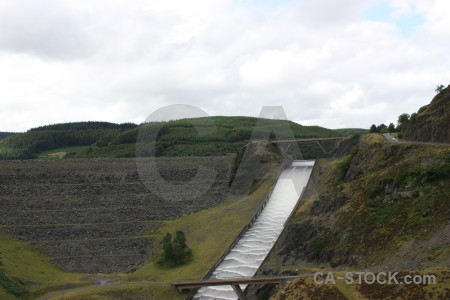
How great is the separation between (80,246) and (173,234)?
35.8 ft

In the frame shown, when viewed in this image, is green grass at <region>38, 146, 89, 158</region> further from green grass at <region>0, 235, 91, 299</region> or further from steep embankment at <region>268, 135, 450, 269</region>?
steep embankment at <region>268, 135, 450, 269</region>

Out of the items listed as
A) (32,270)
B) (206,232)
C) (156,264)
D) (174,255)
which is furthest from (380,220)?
(32,270)

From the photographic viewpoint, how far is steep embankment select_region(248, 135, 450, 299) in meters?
28.6

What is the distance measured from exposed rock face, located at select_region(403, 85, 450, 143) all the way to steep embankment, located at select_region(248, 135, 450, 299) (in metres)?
3.77

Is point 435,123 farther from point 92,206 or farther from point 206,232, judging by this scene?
point 92,206

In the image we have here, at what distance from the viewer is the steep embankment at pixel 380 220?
28.6 metres

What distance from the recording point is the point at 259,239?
47.4m

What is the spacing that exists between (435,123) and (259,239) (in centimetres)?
2097

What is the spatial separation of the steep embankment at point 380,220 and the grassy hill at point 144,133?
6867 cm

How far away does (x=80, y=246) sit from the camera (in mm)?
52062

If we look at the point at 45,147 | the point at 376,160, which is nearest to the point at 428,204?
the point at 376,160

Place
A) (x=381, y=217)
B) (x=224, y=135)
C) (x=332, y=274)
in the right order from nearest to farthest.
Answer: (x=332, y=274)
(x=381, y=217)
(x=224, y=135)

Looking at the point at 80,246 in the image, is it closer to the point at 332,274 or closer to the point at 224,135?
the point at 332,274

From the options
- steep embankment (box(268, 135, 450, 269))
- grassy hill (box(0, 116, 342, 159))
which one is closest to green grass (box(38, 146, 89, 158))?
grassy hill (box(0, 116, 342, 159))
